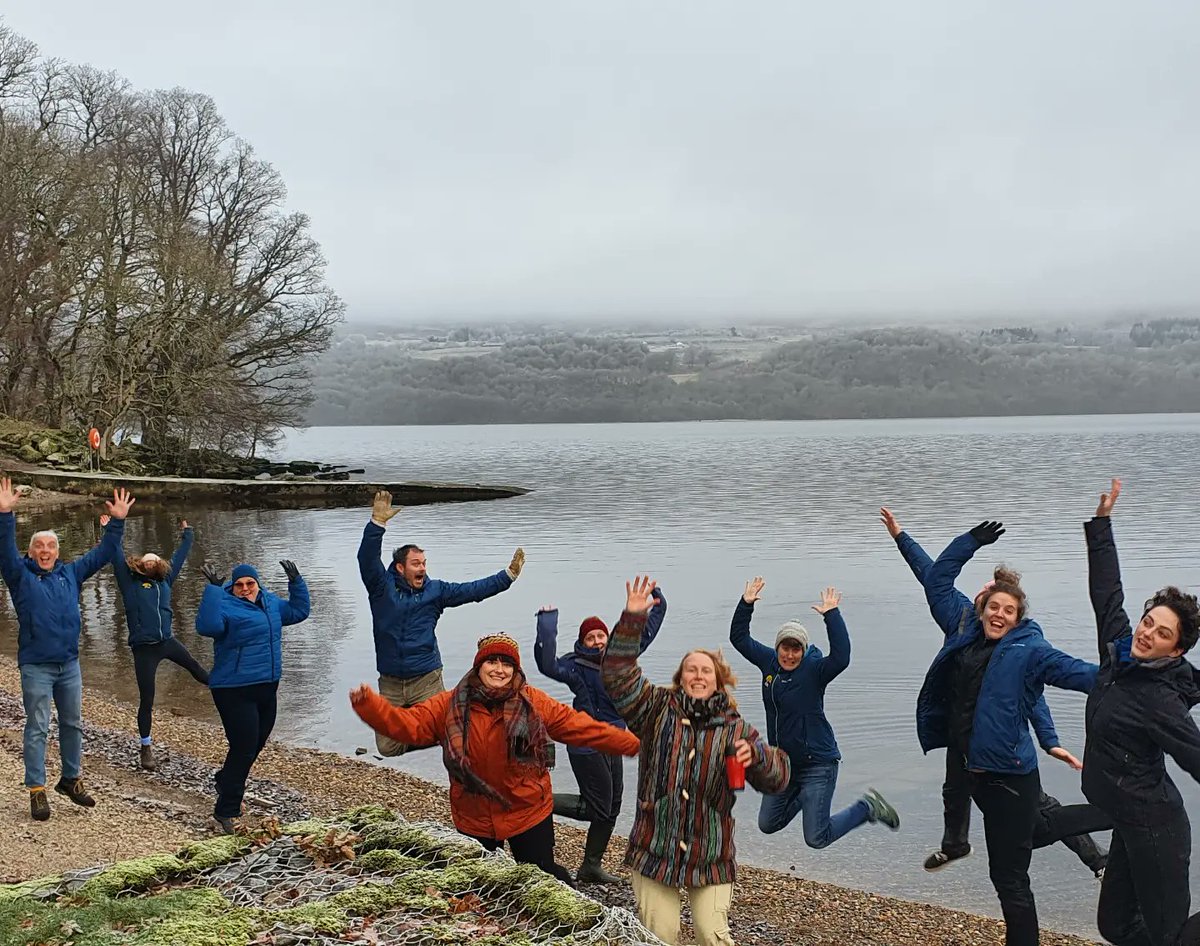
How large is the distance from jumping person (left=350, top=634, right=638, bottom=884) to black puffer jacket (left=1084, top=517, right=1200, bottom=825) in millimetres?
2212

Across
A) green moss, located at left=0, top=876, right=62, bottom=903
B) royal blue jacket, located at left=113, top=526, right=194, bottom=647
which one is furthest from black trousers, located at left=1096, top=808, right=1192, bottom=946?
royal blue jacket, located at left=113, top=526, right=194, bottom=647

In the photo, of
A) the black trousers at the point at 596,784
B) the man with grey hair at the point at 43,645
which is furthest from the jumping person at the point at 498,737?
the man with grey hair at the point at 43,645

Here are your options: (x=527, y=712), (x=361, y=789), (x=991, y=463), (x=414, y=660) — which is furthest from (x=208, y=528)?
(x=991, y=463)

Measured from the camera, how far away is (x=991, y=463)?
82.7 meters

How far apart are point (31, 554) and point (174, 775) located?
9.61 feet

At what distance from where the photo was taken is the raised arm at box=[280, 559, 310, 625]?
8.05 metres

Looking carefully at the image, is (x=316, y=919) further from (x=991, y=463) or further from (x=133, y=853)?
(x=991, y=463)

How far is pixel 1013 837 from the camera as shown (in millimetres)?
5797

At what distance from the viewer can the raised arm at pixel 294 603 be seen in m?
8.05

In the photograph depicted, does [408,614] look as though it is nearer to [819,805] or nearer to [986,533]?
[819,805]

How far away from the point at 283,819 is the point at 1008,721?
5274 mm

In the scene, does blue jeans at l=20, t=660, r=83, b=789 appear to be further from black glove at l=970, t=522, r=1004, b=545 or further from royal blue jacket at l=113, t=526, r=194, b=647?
black glove at l=970, t=522, r=1004, b=545

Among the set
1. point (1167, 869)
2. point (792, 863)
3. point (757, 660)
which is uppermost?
point (757, 660)

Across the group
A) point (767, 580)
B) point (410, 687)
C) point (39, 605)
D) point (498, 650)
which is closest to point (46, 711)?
point (39, 605)
